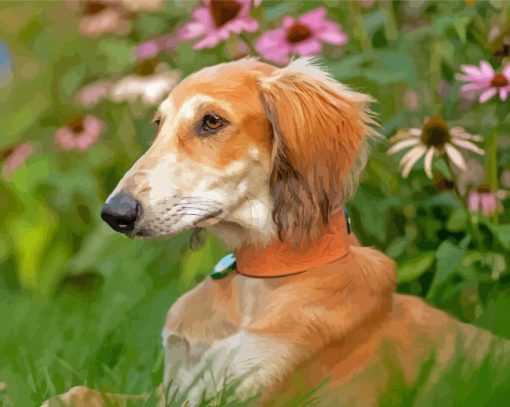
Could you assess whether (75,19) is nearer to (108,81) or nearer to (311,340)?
(108,81)

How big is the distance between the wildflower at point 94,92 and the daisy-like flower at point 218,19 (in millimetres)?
812

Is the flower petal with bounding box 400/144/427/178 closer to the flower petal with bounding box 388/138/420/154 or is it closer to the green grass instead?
the flower petal with bounding box 388/138/420/154

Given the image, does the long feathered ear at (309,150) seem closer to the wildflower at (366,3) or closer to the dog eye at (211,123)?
the dog eye at (211,123)

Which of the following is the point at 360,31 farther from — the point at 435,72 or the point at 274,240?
the point at 274,240

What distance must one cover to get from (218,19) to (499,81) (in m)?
1.12

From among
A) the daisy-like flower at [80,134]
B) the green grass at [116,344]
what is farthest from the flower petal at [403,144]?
the daisy-like flower at [80,134]

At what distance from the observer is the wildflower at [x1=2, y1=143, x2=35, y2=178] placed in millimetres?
4645

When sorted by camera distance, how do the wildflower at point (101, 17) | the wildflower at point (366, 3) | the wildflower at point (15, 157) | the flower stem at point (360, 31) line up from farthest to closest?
the wildflower at point (15, 157), the wildflower at point (101, 17), the wildflower at point (366, 3), the flower stem at point (360, 31)

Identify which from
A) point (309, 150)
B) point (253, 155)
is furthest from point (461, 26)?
point (253, 155)

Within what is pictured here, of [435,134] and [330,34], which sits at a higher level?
[330,34]

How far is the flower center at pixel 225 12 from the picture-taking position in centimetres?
368

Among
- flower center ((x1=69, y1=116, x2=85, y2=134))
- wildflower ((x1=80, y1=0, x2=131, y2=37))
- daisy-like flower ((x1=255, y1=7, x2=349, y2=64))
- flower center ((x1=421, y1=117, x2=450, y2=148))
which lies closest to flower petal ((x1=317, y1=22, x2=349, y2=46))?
daisy-like flower ((x1=255, y1=7, x2=349, y2=64))

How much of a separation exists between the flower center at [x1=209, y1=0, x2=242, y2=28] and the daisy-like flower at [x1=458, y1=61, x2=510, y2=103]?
3.01 feet

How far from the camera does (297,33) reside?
142 inches
